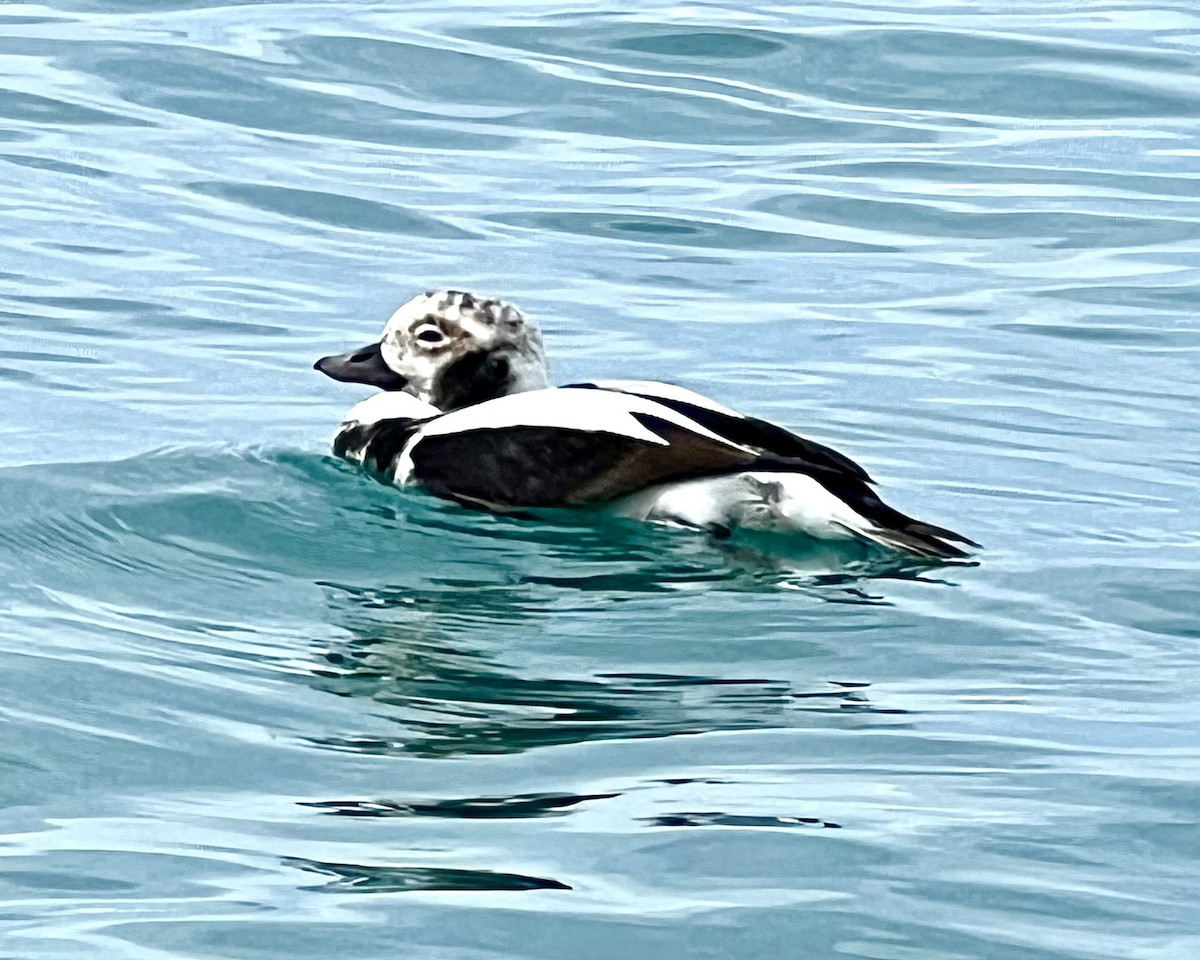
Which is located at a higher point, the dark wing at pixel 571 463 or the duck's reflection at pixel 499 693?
the dark wing at pixel 571 463

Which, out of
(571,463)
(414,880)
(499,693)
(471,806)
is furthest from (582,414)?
(414,880)

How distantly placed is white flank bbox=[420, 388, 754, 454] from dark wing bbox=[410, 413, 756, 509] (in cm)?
2

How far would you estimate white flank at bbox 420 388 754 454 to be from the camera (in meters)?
6.28

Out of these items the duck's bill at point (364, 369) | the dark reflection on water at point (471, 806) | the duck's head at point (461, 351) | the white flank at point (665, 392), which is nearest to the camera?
the dark reflection on water at point (471, 806)

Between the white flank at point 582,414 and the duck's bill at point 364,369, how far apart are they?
2.87ft

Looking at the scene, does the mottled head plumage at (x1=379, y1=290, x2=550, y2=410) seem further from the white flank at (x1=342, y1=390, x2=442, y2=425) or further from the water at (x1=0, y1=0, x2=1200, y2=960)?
the water at (x1=0, y1=0, x2=1200, y2=960)

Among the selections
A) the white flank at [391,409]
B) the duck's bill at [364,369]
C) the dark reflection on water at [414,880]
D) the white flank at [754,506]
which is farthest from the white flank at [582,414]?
the dark reflection on water at [414,880]

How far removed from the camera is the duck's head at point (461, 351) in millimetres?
7395

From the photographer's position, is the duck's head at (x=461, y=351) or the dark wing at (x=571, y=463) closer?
the dark wing at (x=571, y=463)

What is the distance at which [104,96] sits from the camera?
1369 centimetres

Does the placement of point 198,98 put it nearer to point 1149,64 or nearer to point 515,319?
point 1149,64

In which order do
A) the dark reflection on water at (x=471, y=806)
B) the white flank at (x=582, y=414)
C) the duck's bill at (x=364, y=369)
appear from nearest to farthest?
the dark reflection on water at (x=471, y=806)
the white flank at (x=582, y=414)
the duck's bill at (x=364, y=369)

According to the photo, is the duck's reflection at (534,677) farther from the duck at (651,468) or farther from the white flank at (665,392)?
the white flank at (665,392)

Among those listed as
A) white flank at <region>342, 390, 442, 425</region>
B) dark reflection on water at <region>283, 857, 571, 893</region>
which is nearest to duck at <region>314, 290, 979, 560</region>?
white flank at <region>342, 390, 442, 425</region>
